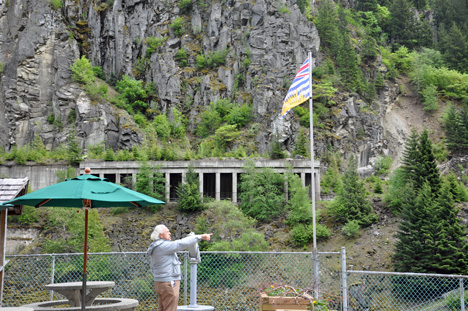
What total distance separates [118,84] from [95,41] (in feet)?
34.1

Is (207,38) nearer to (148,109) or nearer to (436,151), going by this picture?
(148,109)

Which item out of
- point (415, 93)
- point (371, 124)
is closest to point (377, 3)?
point (415, 93)

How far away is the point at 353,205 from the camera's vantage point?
47.0 metres

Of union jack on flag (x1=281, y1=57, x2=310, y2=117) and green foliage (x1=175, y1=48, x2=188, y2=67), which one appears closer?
union jack on flag (x1=281, y1=57, x2=310, y2=117)

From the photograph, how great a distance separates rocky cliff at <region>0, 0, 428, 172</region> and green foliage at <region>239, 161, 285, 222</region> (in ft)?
41.6

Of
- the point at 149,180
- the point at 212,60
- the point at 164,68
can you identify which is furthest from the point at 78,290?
the point at 164,68

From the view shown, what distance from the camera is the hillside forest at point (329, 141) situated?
40500 mm

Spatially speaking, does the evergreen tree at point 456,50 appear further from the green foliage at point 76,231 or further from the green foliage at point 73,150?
the green foliage at point 76,231

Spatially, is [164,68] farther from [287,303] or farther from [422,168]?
[287,303]

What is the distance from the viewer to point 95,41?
286ft

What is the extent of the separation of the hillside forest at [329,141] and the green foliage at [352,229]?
12 cm

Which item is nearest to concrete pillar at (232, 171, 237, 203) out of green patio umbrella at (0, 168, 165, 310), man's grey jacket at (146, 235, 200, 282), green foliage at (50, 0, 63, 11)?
green patio umbrella at (0, 168, 165, 310)

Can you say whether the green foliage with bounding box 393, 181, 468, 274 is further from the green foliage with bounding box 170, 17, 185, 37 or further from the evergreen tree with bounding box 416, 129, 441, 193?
the green foliage with bounding box 170, 17, 185, 37

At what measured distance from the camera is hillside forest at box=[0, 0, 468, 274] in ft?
133
